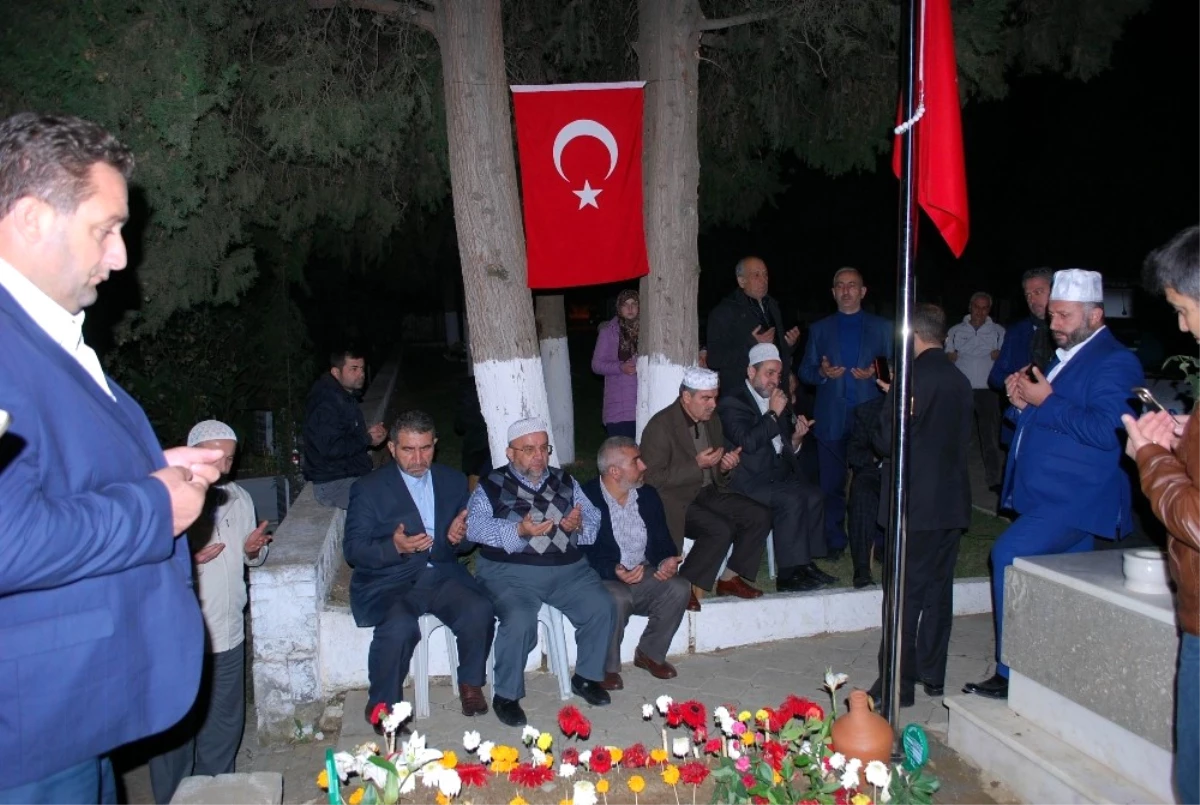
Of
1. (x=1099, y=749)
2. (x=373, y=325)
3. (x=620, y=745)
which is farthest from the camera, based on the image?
(x=373, y=325)

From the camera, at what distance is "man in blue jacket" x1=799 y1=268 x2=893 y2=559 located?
7.46m

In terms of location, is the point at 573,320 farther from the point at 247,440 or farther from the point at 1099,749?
the point at 1099,749

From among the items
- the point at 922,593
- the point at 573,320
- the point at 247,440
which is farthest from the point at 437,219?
the point at 573,320

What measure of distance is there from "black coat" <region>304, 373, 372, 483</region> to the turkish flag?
1604 millimetres

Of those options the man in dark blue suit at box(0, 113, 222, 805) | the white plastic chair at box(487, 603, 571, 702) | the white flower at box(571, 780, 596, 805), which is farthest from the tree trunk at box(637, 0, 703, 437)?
the man in dark blue suit at box(0, 113, 222, 805)

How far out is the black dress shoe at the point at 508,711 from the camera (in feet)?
17.0

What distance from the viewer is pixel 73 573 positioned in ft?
6.59

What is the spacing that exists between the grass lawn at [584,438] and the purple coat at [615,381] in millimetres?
1552

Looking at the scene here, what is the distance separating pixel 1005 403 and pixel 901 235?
296 inches

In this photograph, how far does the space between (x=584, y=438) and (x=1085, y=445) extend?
9833 millimetres

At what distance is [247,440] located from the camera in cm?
1268

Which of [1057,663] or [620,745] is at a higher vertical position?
[1057,663]

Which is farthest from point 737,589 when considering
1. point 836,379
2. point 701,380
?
point 836,379

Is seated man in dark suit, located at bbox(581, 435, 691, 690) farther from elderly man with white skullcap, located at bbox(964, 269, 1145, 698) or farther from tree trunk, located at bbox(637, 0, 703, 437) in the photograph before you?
elderly man with white skullcap, located at bbox(964, 269, 1145, 698)
